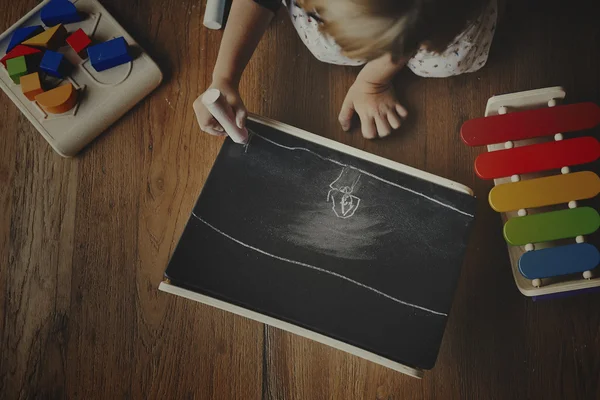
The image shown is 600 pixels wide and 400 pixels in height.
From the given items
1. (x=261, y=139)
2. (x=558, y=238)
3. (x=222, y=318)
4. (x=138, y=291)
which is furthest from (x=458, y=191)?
(x=138, y=291)

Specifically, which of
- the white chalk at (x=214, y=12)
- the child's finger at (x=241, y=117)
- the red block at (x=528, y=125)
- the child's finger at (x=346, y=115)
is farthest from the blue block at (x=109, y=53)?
the red block at (x=528, y=125)

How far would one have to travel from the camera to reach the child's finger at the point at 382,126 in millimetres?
895

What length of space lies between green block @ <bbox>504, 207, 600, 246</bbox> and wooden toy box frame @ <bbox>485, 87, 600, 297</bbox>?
36 millimetres

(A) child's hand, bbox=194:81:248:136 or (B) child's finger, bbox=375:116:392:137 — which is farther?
(B) child's finger, bbox=375:116:392:137

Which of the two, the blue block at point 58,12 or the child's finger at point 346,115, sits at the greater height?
the child's finger at point 346,115

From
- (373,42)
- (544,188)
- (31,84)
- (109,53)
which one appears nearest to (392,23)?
(373,42)

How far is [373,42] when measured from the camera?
77 centimetres

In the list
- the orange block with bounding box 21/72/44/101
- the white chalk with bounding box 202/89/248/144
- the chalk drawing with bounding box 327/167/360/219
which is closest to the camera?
the white chalk with bounding box 202/89/248/144

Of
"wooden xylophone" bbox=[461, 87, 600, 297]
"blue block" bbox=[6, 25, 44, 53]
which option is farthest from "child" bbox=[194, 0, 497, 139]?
"blue block" bbox=[6, 25, 44, 53]

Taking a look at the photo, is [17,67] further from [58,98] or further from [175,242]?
[175,242]

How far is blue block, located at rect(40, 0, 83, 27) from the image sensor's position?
2.97 feet

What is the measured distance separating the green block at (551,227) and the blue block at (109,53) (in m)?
0.64

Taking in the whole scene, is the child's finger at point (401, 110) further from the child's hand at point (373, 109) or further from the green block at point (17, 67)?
the green block at point (17, 67)

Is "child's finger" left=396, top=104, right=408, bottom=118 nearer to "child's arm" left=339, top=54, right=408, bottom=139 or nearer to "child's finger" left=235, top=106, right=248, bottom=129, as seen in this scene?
"child's arm" left=339, top=54, right=408, bottom=139
